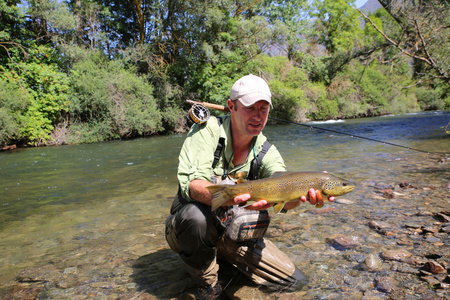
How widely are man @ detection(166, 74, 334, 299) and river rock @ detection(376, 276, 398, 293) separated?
70 centimetres

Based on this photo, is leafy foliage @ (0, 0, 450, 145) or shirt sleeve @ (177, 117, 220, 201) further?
leafy foliage @ (0, 0, 450, 145)

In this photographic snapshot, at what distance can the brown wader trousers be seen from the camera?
2.74m

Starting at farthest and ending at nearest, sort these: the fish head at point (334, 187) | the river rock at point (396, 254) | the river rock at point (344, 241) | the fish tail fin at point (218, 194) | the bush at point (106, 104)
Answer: the bush at point (106, 104), the river rock at point (344, 241), the river rock at point (396, 254), the fish head at point (334, 187), the fish tail fin at point (218, 194)

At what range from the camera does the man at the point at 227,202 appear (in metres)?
2.72

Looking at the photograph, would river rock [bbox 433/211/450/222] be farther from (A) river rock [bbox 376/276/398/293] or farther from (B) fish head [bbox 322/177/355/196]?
(B) fish head [bbox 322/177/355/196]

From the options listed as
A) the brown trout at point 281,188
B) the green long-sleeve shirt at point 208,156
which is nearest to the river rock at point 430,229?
the brown trout at point 281,188

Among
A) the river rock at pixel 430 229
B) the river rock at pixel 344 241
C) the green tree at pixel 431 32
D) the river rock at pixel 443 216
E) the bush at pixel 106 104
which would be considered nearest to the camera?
the river rock at pixel 344 241

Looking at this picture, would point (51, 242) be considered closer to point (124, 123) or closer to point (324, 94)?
point (124, 123)

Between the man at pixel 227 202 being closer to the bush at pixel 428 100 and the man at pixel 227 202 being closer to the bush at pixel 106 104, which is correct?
the bush at pixel 106 104

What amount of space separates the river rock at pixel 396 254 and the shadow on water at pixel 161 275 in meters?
2.11

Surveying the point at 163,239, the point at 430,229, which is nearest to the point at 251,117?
the point at 163,239

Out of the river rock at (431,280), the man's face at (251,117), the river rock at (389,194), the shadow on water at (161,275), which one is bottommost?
the shadow on water at (161,275)

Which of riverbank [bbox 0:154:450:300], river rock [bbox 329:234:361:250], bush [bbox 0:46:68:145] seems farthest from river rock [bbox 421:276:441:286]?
bush [bbox 0:46:68:145]

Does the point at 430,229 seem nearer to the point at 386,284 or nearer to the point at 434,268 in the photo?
the point at 434,268
